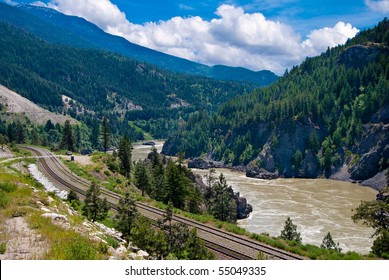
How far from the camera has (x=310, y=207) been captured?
87.5m

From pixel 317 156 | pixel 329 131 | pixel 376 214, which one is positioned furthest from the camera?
pixel 329 131

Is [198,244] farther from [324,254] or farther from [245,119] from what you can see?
[245,119]

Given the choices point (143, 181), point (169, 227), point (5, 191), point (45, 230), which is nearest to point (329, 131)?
point (143, 181)

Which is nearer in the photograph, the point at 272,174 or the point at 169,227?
the point at 169,227

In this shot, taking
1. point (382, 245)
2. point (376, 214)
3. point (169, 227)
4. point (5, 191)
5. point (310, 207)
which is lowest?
point (310, 207)

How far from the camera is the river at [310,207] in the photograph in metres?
64.8

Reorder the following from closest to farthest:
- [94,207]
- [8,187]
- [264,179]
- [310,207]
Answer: [8,187] → [94,207] → [310,207] → [264,179]

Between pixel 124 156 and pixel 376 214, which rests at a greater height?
pixel 376 214

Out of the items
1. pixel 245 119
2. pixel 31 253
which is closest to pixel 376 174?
pixel 245 119

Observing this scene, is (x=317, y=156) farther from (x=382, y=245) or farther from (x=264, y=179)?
(x=382, y=245)

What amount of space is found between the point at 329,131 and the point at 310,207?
283 ft

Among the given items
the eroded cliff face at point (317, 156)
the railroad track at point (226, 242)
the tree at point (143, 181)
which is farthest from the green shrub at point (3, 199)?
the eroded cliff face at point (317, 156)

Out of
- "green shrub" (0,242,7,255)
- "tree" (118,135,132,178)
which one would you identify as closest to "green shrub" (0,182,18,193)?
"green shrub" (0,242,7,255)
